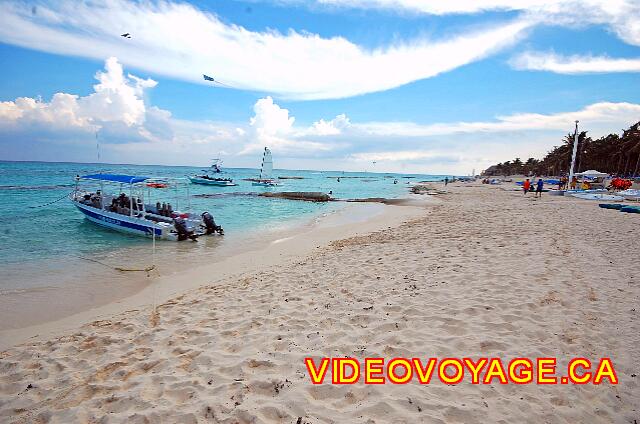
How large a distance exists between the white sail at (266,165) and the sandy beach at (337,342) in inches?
1713

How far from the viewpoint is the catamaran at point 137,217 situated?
16359 mm

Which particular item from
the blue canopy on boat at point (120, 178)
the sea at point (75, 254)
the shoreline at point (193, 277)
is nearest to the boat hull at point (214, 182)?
the sea at point (75, 254)

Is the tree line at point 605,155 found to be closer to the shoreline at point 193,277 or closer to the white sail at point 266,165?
the white sail at point 266,165

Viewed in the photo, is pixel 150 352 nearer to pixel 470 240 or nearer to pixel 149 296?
pixel 149 296

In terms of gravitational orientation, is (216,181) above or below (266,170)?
below

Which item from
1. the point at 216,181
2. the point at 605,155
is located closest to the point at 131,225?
the point at 216,181

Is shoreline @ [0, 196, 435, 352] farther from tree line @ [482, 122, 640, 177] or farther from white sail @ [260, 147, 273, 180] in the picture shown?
tree line @ [482, 122, 640, 177]

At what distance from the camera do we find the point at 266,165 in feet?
174

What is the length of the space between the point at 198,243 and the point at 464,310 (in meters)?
13.3

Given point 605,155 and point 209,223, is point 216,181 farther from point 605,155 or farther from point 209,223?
point 605,155

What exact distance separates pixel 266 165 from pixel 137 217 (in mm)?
36124

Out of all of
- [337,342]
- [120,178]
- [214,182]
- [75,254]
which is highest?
[120,178]

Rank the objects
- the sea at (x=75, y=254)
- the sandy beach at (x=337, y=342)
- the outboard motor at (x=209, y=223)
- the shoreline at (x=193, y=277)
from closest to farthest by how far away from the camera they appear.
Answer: the sandy beach at (x=337, y=342) < the shoreline at (x=193, y=277) < the sea at (x=75, y=254) < the outboard motor at (x=209, y=223)

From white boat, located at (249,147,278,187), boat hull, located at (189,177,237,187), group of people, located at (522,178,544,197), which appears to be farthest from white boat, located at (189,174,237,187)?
group of people, located at (522,178,544,197)
